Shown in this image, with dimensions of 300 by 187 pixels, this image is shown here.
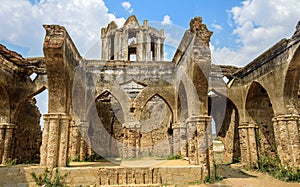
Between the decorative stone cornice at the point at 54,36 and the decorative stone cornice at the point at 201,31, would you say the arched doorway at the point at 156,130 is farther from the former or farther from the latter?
the decorative stone cornice at the point at 54,36

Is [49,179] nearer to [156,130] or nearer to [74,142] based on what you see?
[74,142]

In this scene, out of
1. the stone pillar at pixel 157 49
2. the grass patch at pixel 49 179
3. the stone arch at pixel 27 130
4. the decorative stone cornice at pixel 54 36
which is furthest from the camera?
the stone pillar at pixel 157 49

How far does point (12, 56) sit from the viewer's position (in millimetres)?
10594

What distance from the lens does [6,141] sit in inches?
439

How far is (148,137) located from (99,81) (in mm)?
5570

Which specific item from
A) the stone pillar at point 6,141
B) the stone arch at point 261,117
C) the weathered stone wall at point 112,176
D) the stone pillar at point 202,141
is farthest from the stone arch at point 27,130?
the stone arch at point 261,117

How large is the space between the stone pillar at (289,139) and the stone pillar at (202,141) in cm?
294

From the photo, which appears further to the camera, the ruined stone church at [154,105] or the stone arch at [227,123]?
the stone arch at [227,123]

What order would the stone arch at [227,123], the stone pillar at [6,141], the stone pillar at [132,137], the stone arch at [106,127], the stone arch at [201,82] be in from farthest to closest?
the stone arch at [106,127] → the stone arch at [227,123] → the stone pillar at [132,137] → the stone pillar at [6,141] → the stone arch at [201,82]

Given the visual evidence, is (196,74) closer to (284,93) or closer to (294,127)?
(284,93)

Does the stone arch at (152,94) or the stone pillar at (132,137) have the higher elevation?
the stone arch at (152,94)

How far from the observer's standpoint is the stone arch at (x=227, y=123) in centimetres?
1300

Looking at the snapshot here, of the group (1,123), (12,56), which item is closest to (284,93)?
(12,56)

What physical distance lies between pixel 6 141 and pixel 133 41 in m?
15.6
